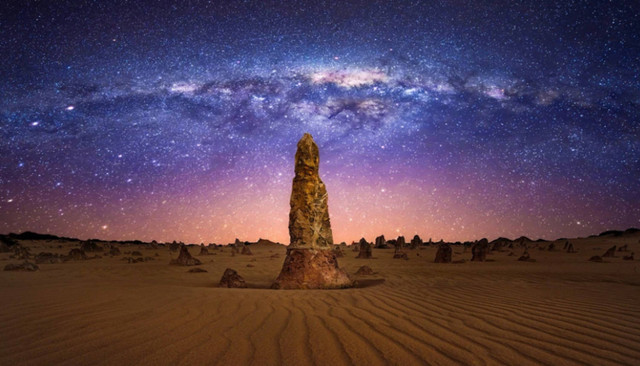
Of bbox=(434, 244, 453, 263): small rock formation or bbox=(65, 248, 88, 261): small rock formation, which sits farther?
bbox=(65, 248, 88, 261): small rock formation

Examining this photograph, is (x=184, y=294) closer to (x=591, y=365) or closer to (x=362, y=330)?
(x=362, y=330)

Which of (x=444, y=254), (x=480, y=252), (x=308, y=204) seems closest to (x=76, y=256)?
(x=308, y=204)

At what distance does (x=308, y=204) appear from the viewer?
976 cm

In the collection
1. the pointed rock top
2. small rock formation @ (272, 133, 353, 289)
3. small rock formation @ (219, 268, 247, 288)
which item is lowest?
small rock formation @ (219, 268, 247, 288)

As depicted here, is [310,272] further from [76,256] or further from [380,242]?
[380,242]

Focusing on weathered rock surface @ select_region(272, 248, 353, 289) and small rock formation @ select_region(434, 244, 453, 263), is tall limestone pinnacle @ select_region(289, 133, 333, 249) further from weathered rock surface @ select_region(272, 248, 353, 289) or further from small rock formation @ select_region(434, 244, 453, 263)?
small rock formation @ select_region(434, 244, 453, 263)

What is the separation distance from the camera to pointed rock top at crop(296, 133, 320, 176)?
9977 millimetres

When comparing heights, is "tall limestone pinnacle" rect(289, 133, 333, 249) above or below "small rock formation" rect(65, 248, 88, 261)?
Answer: above

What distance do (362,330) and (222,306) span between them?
2380 mm

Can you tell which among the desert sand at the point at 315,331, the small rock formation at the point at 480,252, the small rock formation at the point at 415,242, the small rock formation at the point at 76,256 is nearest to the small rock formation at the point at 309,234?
the desert sand at the point at 315,331

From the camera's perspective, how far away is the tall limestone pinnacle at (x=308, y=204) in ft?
30.9

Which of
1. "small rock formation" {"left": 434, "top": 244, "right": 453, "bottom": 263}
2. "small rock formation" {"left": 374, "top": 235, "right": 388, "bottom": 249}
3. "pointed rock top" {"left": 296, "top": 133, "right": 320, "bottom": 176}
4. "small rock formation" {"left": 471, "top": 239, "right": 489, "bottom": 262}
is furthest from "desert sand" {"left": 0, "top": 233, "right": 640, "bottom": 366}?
"small rock formation" {"left": 374, "top": 235, "right": 388, "bottom": 249}

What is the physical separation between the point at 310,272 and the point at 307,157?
10.3 feet

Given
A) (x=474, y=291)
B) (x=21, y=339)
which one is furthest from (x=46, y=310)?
(x=474, y=291)
